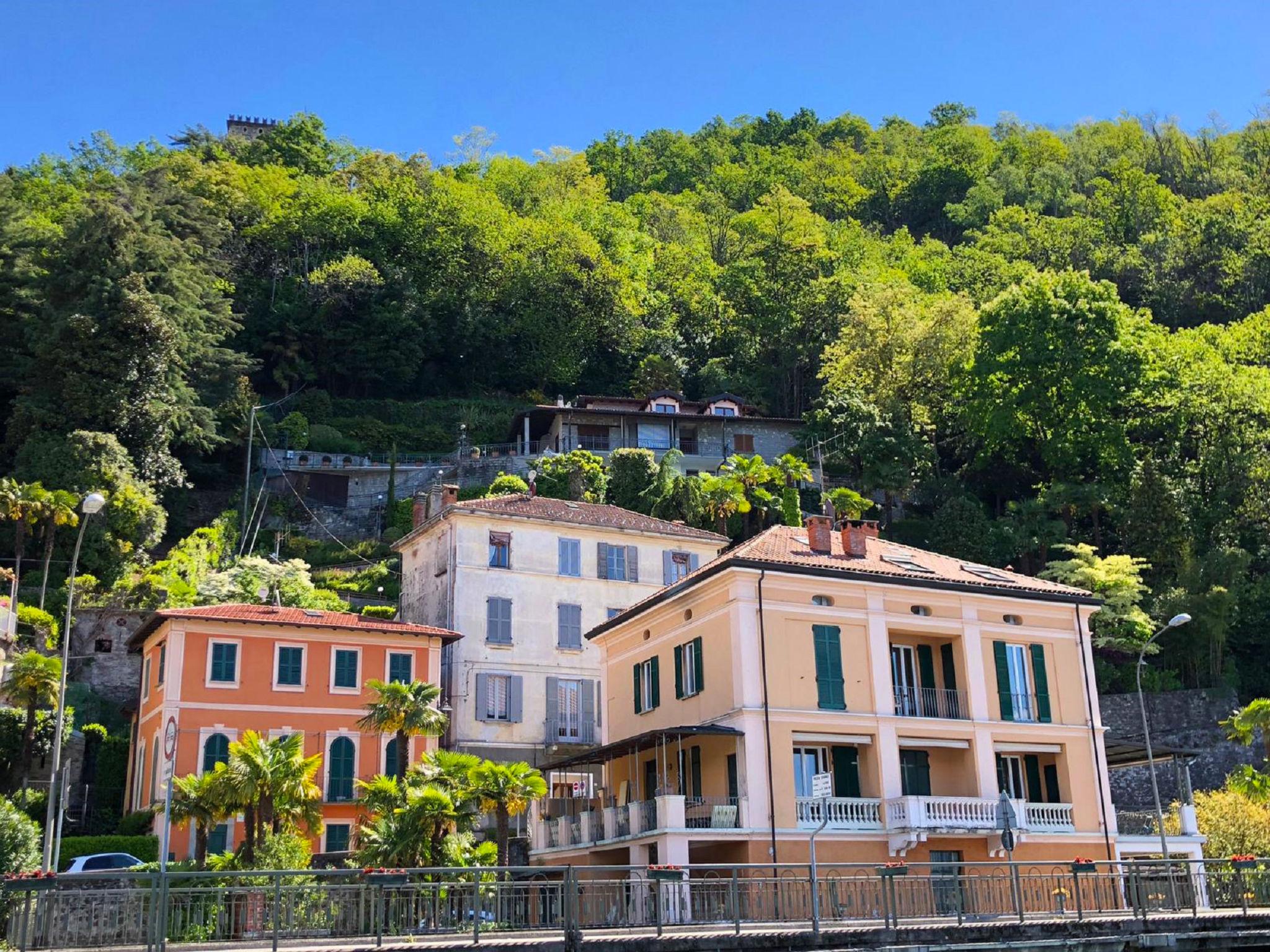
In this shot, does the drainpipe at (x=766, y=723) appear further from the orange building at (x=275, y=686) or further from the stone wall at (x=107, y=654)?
the stone wall at (x=107, y=654)

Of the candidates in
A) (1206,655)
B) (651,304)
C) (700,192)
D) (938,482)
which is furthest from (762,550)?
(700,192)

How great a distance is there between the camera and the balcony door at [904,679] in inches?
1284

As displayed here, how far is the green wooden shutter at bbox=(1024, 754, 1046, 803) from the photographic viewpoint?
110 feet

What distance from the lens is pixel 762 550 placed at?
3278 centimetres

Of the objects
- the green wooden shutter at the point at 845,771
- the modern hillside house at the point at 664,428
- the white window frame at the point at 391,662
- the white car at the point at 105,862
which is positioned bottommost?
the white car at the point at 105,862

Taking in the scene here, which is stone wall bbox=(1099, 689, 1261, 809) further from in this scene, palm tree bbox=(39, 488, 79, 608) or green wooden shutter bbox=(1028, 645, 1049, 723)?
palm tree bbox=(39, 488, 79, 608)

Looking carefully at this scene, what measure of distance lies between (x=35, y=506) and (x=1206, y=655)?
156ft

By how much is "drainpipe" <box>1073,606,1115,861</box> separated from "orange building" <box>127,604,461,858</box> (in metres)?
19.2

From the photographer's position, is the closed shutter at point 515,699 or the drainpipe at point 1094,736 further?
the closed shutter at point 515,699

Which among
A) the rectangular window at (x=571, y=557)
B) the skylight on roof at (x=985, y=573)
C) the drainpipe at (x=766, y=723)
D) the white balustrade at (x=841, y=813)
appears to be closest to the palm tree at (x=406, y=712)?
the drainpipe at (x=766, y=723)

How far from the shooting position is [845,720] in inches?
1226

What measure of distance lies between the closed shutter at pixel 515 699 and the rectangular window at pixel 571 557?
14.6ft

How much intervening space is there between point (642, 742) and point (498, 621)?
14.7 m

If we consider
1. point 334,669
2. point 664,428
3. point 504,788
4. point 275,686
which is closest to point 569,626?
point 334,669
